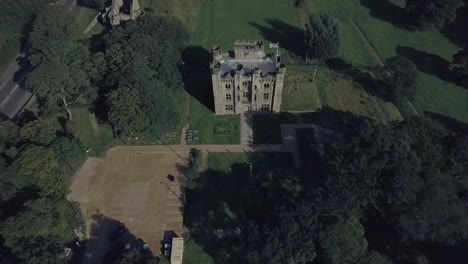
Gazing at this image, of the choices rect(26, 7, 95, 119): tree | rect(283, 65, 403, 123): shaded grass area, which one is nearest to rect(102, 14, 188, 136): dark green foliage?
rect(26, 7, 95, 119): tree

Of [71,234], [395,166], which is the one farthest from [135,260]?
[395,166]

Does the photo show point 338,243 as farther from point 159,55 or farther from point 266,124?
point 159,55

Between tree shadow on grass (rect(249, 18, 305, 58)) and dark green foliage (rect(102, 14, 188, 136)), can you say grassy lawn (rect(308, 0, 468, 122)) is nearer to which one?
tree shadow on grass (rect(249, 18, 305, 58))

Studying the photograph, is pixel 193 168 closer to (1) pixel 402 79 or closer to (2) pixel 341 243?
(2) pixel 341 243

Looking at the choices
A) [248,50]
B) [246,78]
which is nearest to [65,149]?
[246,78]

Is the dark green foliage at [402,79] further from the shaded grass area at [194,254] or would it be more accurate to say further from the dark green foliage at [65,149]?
the dark green foliage at [65,149]
